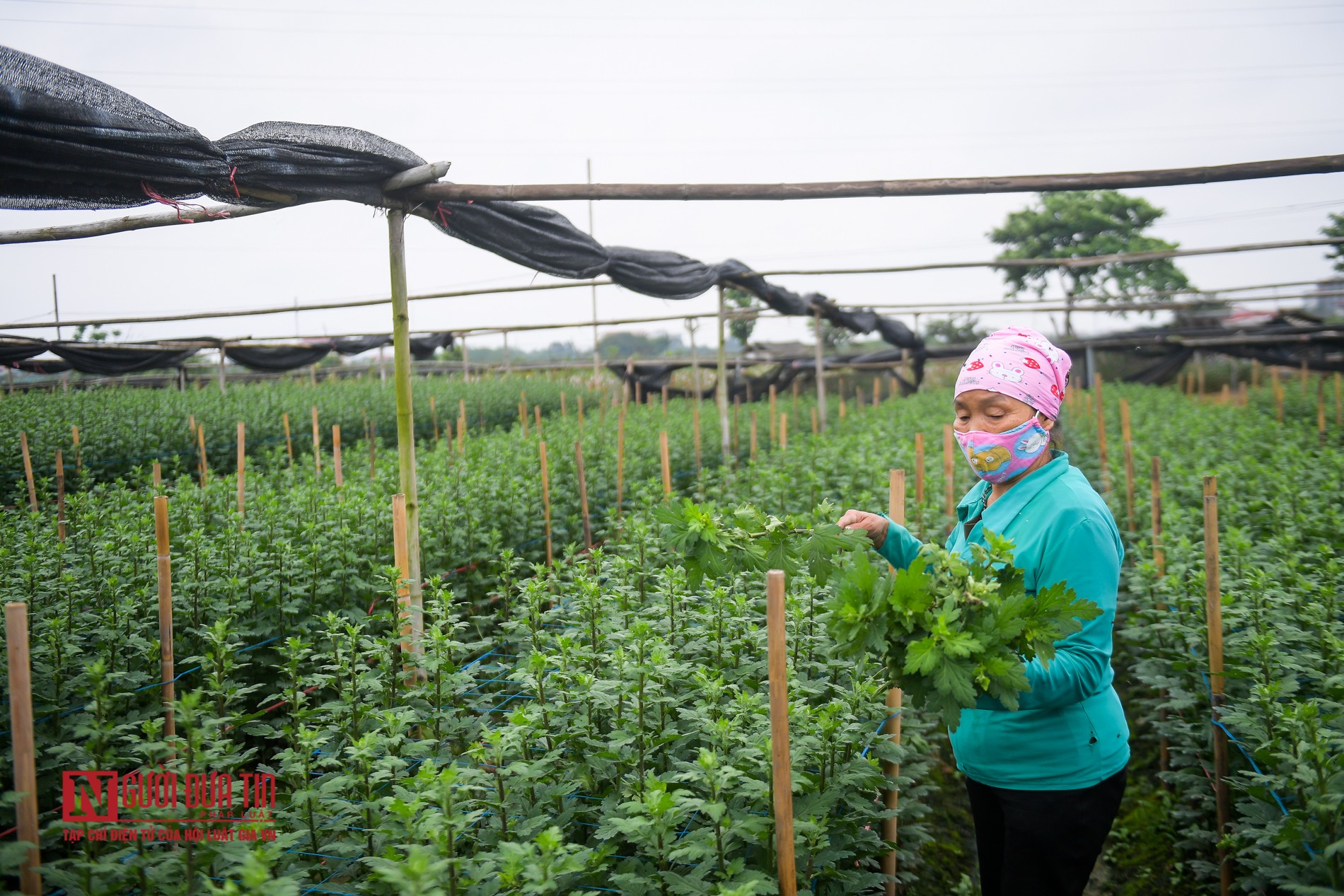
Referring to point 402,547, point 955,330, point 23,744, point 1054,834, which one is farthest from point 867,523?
point 955,330

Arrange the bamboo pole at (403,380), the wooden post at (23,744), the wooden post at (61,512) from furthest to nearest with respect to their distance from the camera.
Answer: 1. the wooden post at (61,512)
2. the bamboo pole at (403,380)
3. the wooden post at (23,744)

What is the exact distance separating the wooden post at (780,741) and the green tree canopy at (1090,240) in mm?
31579

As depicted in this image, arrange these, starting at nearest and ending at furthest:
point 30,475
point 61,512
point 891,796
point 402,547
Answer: point 891,796 < point 402,547 < point 61,512 < point 30,475

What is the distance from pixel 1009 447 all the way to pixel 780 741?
1021 mm

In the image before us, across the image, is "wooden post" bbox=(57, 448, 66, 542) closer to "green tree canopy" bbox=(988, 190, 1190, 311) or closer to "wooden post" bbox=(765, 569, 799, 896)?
"wooden post" bbox=(765, 569, 799, 896)

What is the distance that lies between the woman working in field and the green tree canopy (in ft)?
102

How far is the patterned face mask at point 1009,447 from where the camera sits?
7.00 feet

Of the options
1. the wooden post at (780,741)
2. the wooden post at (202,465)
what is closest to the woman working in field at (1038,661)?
the wooden post at (780,741)

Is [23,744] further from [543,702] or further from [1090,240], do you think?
[1090,240]

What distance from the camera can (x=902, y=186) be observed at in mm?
4059

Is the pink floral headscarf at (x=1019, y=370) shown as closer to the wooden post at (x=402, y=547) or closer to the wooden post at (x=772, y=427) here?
the wooden post at (x=402, y=547)

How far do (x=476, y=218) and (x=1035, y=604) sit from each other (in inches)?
149

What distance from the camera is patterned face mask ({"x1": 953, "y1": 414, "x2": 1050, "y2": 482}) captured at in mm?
2135

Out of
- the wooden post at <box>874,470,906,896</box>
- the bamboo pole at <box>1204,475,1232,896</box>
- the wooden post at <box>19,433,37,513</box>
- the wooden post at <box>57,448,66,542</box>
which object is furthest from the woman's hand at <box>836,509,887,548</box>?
the wooden post at <box>19,433,37,513</box>
